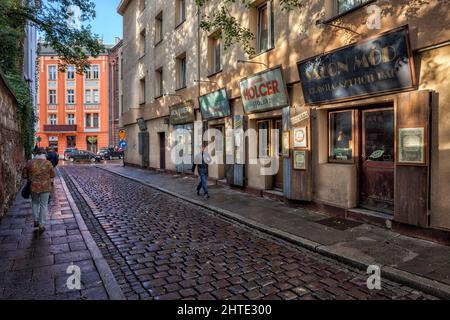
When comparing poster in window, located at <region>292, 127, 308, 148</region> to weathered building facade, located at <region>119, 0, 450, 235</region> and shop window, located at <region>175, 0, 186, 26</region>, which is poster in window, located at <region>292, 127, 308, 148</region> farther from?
shop window, located at <region>175, 0, 186, 26</region>

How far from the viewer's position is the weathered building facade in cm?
556

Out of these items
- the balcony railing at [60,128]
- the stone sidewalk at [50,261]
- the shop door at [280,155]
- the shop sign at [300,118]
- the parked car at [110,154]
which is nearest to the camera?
the stone sidewalk at [50,261]

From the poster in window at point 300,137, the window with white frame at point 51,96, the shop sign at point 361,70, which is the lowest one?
the poster in window at point 300,137

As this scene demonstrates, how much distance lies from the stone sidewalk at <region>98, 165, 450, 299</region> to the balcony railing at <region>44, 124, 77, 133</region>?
156 ft

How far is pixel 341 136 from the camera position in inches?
308

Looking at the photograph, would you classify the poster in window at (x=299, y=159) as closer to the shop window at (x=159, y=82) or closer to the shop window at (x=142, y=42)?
the shop window at (x=159, y=82)

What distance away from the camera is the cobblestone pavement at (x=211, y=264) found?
3914 millimetres

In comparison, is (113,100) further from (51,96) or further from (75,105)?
(51,96)

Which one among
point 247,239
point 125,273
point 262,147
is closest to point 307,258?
point 247,239

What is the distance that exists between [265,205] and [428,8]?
5686mm

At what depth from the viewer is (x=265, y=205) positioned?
29.3ft

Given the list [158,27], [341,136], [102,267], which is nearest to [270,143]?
[341,136]

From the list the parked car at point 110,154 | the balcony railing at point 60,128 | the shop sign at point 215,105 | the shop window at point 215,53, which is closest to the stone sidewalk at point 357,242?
the shop sign at point 215,105

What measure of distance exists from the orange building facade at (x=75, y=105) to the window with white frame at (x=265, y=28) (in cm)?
4459
